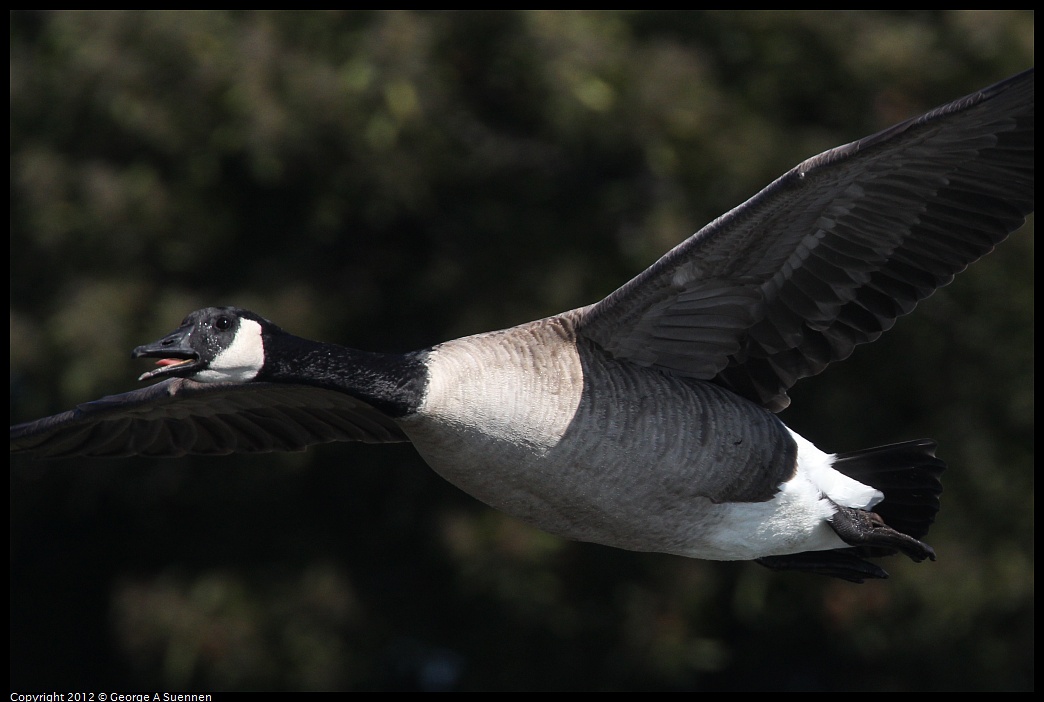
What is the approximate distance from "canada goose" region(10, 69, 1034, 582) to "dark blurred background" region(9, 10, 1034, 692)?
3043 mm

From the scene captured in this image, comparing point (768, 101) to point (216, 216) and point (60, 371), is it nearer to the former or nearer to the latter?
point (216, 216)

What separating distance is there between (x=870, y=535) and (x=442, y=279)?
14.3 ft

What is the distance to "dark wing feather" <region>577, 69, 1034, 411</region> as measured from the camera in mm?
4055

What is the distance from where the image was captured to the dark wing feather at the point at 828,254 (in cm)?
405

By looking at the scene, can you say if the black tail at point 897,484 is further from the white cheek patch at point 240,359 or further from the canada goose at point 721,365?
the white cheek patch at point 240,359

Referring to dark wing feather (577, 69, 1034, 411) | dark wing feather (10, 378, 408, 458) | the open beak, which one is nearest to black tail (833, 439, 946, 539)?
dark wing feather (577, 69, 1034, 411)

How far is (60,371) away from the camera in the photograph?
Answer: 8453mm

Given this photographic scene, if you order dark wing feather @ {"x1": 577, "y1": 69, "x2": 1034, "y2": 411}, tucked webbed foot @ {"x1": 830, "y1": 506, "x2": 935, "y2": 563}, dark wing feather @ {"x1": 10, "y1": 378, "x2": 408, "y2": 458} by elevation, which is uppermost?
dark wing feather @ {"x1": 577, "y1": 69, "x2": 1034, "y2": 411}

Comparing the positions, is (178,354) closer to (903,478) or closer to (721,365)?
(721,365)

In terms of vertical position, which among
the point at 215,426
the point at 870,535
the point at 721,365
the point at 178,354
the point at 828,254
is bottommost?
the point at 870,535

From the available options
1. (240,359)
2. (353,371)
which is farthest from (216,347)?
(353,371)

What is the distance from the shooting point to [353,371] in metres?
4.28

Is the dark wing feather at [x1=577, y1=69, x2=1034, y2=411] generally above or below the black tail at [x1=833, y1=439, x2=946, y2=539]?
above

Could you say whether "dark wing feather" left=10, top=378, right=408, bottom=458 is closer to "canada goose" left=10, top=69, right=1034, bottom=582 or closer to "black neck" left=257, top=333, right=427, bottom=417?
"canada goose" left=10, top=69, right=1034, bottom=582
